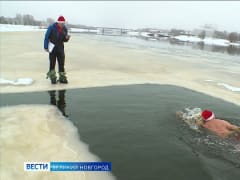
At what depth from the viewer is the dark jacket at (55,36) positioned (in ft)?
20.9

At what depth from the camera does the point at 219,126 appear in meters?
4.16

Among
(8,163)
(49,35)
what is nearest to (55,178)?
(8,163)

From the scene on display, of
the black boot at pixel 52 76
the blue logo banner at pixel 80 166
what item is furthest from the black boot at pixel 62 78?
the blue logo banner at pixel 80 166

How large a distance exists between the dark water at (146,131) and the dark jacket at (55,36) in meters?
1.30

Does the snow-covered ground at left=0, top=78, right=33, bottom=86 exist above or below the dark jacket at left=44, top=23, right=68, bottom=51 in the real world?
below

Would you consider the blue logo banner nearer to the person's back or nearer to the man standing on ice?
the person's back

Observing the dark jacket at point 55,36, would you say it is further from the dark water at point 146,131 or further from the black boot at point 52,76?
the dark water at point 146,131

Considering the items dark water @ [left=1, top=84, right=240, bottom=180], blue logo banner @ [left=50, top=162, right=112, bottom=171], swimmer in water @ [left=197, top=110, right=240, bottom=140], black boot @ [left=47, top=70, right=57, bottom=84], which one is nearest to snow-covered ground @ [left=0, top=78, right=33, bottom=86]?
black boot @ [left=47, top=70, right=57, bottom=84]

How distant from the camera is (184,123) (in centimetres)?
457

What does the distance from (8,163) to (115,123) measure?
1.91 meters

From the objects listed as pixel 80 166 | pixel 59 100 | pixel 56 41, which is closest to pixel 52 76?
pixel 56 41

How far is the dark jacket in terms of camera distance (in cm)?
637

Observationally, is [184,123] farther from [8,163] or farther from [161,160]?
[8,163]

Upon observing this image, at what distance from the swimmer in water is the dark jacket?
157 inches
